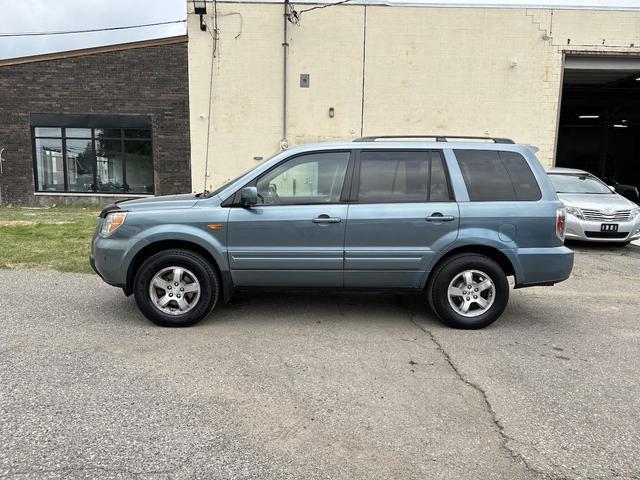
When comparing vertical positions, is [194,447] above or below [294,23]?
below

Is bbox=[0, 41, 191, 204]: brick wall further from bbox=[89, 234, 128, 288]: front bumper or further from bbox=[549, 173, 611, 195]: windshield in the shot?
bbox=[89, 234, 128, 288]: front bumper

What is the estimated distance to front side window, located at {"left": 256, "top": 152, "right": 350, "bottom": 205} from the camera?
16.5 feet

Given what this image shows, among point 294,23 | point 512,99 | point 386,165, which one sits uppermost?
point 294,23

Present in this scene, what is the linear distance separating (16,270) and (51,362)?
416 cm

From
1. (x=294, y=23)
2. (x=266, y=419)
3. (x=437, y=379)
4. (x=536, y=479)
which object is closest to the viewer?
(x=536, y=479)

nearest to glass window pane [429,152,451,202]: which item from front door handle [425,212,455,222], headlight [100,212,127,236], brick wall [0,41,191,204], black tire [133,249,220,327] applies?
front door handle [425,212,455,222]

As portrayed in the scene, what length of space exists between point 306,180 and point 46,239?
7.27 m

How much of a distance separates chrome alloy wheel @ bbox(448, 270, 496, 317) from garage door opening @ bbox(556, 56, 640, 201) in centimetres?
1202

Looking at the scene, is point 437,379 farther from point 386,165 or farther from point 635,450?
point 386,165

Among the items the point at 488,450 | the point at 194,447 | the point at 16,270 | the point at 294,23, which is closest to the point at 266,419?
the point at 194,447

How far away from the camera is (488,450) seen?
2.94 metres

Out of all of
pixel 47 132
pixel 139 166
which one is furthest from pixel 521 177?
pixel 47 132

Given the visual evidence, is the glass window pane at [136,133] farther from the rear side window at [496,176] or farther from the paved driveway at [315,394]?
the rear side window at [496,176]

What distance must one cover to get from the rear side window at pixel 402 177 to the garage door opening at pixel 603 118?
1217 cm
